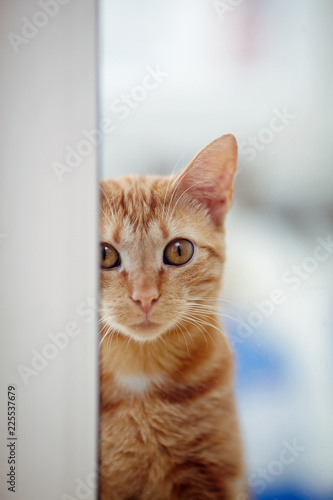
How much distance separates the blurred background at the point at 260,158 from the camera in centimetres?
97

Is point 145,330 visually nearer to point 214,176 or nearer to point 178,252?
point 178,252

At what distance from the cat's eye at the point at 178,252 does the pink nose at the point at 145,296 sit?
0.23 ft

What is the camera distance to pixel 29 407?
3.19 ft

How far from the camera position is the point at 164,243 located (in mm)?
936

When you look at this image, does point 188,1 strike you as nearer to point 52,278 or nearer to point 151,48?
point 151,48

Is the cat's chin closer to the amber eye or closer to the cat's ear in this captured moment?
the amber eye

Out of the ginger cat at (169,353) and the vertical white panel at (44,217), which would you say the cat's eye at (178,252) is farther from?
the vertical white panel at (44,217)

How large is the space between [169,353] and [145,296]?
146 millimetres

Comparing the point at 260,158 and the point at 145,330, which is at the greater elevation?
the point at 260,158

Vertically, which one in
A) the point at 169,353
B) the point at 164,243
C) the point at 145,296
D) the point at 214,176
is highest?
the point at 214,176

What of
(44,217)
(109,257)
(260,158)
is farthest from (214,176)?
(44,217)

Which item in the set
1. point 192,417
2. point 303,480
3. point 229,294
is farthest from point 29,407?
point 303,480

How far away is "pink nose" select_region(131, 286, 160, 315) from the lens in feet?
2.97

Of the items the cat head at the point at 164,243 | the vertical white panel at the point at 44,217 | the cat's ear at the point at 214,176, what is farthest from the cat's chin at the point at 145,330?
the cat's ear at the point at 214,176
